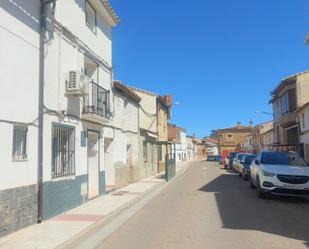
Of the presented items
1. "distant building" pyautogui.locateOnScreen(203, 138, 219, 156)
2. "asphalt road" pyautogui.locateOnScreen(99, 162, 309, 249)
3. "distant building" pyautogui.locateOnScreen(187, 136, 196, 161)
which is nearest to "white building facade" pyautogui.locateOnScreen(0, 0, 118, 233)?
"asphalt road" pyautogui.locateOnScreen(99, 162, 309, 249)

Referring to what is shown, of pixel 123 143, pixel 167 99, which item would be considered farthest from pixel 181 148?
pixel 123 143

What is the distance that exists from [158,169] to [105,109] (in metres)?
18.6

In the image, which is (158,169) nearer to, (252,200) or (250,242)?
(252,200)

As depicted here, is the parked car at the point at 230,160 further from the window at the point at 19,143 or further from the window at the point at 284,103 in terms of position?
the window at the point at 19,143

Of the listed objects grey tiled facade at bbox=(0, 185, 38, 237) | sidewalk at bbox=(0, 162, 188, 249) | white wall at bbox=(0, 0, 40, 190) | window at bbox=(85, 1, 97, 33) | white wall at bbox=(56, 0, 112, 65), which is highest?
window at bbox=(85, 1, 97, 33)

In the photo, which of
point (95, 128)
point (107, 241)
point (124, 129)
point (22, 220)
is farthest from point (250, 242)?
point (124, 129)

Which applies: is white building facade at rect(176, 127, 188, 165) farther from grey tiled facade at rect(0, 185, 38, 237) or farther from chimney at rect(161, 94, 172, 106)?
grey tiled facade at rect(0, 185, 38, 237)

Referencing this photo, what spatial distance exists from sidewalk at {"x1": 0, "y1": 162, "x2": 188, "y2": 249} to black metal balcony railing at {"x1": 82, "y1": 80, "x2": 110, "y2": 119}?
2.99 meters

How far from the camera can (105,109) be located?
14422 mm

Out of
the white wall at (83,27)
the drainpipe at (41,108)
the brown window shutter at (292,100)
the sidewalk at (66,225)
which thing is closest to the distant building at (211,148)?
the brown window shutter at (292,100)

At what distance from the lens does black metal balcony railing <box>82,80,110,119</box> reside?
504 inches

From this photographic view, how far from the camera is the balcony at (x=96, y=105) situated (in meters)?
12.7

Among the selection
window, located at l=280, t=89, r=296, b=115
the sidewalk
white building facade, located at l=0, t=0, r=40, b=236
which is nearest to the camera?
the sidewalk

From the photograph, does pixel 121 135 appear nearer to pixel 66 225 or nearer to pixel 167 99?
pixel 66 225
